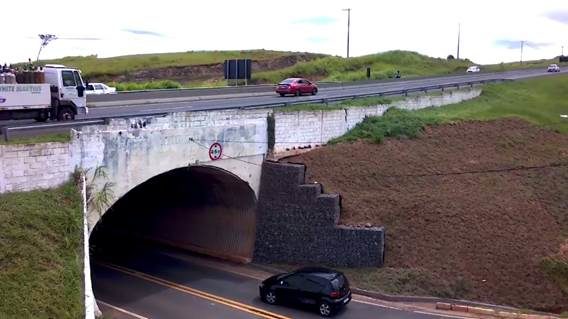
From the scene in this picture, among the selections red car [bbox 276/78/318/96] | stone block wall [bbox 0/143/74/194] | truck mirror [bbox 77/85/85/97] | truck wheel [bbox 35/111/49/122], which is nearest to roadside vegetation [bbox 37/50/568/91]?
red car [bbox 276/78/318/96]

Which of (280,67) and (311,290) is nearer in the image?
(311,290)

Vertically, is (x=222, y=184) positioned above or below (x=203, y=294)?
above

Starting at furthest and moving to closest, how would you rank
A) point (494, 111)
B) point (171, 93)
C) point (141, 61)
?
point (141, 61) < point (171, 93) < point (494, 111)

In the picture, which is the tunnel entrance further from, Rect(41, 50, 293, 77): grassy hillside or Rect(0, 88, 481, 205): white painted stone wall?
Rect(41, 50, 293, 77): grassy hillside

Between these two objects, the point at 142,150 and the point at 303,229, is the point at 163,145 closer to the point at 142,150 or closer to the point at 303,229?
the point at 142,150

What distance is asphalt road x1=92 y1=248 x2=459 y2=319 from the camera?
20297 millimetres

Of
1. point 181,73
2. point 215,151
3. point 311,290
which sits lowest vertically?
point 311,290

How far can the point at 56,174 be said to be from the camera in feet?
58.3

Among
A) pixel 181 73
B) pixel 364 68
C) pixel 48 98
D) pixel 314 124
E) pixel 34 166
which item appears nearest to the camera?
pixel 34 166

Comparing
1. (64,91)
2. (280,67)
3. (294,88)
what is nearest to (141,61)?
(280,67)

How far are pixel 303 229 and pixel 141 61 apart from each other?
6636 centimetres

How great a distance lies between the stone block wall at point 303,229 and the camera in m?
23.8

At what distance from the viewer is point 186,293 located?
22.0 meters

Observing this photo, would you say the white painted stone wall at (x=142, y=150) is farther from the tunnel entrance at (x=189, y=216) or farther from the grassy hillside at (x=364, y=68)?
the grassy hillside at (x=364, y=68)
